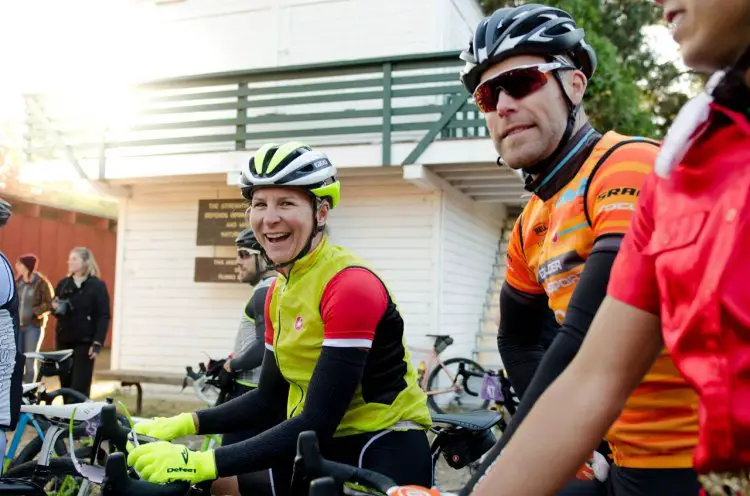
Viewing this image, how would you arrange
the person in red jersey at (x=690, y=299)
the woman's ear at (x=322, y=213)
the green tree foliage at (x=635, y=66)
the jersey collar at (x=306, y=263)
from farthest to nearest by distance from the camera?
the green tree foliage at (x=635, y=66) → the woman's ear at (x=322, y=213) → the jersey collar at (x=306, y=263) → the person in red jersey at (x=690, y=299)

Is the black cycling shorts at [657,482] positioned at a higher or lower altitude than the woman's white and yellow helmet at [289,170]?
lower

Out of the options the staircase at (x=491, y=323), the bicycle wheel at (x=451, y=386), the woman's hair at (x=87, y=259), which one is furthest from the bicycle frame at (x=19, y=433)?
the staircase at (x=491, y=323)

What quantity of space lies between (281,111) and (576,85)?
11.2 meters

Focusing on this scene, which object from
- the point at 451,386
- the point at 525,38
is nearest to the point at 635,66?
the point at 451,386

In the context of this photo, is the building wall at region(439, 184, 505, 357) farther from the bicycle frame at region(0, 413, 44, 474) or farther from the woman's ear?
the woman's ear

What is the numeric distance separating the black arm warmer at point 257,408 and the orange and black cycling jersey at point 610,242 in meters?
1.22

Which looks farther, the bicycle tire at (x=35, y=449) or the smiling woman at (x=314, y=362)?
the bicycle tire at (x=35, y=449)

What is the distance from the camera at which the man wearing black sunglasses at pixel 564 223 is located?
4.27 feet

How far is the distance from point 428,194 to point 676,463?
32.0 feet

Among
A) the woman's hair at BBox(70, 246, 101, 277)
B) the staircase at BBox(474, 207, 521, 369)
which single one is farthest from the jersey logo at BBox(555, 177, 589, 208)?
the staircase at BBox(474, 207, 521, 369)

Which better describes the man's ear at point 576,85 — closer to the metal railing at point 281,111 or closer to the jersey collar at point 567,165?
the jersey collar at point 567,165

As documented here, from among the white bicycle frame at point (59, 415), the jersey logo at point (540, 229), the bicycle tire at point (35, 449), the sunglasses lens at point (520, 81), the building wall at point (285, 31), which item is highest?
the building wall at point (285, 31)

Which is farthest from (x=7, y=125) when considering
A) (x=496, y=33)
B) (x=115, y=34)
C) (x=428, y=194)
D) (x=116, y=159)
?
(x=496, y=33)

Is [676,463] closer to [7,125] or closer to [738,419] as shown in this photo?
[738,419]
